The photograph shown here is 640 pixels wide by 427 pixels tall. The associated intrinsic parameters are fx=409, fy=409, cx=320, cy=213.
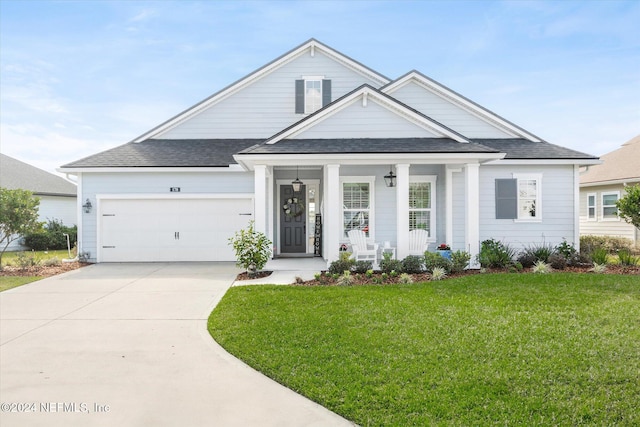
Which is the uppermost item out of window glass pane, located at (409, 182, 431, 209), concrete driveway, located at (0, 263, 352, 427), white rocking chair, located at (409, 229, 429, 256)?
window glass pane, located at (409, 182, 431, 209)

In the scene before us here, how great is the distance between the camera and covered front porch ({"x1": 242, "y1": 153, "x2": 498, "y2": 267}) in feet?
33.8

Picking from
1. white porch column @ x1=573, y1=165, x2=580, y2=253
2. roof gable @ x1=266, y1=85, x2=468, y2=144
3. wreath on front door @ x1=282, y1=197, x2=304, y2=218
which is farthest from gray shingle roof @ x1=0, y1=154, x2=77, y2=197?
white porch column @ x1=573, y1=165, x2=580, y2=253

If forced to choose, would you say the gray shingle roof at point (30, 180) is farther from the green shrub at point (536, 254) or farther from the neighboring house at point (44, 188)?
the green shrub at point (536, 254)

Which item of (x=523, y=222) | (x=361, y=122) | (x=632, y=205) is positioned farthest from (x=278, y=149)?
(x=632, y=205)

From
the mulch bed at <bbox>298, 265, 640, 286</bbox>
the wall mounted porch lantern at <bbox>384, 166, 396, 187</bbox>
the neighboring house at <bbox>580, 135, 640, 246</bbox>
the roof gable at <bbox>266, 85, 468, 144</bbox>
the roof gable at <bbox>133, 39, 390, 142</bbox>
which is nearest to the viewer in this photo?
the mulch bed at <bbox>298, 265, 640, 286</bbox>

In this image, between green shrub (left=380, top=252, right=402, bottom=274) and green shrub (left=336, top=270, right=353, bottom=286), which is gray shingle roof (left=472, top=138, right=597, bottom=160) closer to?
green shrub (left=380, top=252, right=402, bottom=274)

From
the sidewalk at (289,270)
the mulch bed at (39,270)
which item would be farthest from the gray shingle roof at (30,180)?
the sidewalk at (289,270)

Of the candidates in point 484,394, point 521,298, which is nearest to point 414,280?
point 521,298

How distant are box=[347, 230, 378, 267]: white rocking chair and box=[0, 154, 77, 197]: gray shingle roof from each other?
1613 cm

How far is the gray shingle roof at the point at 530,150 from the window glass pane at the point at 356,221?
435cm

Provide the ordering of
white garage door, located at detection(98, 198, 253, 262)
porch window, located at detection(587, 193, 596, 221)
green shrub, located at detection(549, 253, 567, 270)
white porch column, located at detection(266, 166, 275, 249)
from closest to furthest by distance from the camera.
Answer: green shrub, located at detection(549, 253, 567, 270) → white porch column, located at detection(266, 166, 275, 249) → white garage door, located at detection(98, 198, 253, 262) → porch window, located at detection(587, 193, 596, 221)

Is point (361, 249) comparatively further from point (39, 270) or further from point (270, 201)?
point (39, 270)

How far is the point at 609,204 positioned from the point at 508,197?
32.0ft

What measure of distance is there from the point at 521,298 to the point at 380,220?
5450mm
